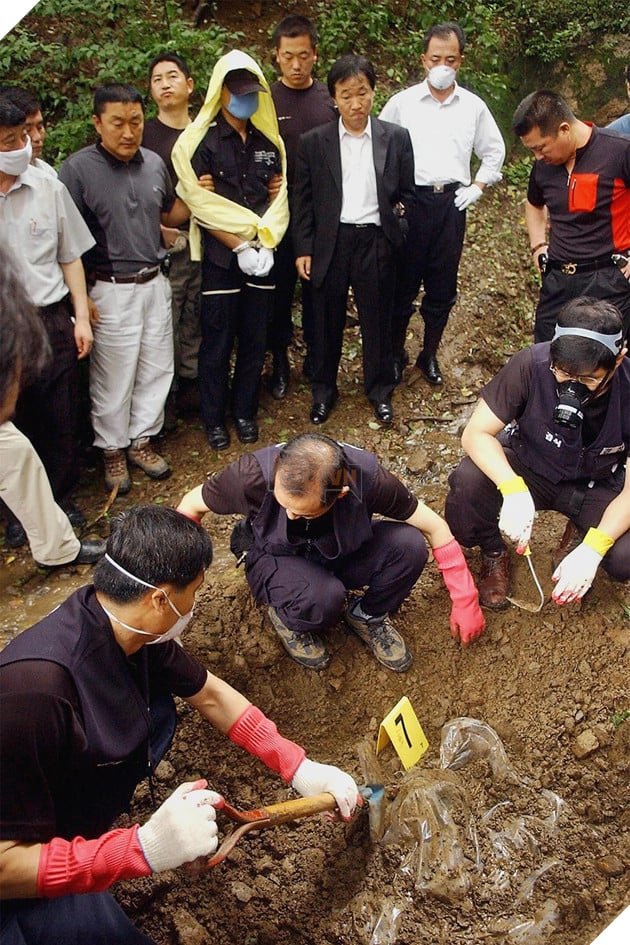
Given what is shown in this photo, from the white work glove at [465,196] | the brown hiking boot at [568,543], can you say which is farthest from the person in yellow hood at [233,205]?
the brown hiking boot at [568,543]

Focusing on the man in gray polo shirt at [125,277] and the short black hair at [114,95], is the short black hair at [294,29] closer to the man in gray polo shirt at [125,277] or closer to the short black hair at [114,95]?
the man in gray polo shirt at [125,277]

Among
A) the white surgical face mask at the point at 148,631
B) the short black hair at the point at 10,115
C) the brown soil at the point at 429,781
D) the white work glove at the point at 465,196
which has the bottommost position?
the brown soil at the point at 429,781

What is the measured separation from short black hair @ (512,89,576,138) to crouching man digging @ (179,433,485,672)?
5.91 feet

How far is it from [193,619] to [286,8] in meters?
4.77

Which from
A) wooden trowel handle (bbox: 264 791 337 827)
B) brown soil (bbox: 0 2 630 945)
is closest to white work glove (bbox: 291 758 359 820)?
wooden trowel handle (bbox: 264 791 337 827)

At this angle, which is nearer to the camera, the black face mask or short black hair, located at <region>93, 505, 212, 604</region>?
short black hair, located at <region>93, 505, 212, 604</region>

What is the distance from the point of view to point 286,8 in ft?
18.9

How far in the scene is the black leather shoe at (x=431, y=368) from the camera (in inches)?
181

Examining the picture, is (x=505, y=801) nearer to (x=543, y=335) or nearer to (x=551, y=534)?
(x=551, y=534)

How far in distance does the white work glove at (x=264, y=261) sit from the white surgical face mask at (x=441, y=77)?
1.20 meters

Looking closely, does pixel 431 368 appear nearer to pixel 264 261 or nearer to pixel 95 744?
pixel 264 261

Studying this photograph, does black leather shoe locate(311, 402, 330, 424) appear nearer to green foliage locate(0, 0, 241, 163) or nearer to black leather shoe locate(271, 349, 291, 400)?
black leather shoe locate(271, 349, 291, 400)

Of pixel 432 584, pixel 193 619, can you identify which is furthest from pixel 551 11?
pixel 193 619

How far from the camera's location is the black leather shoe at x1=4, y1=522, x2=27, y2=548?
3.60 meters
